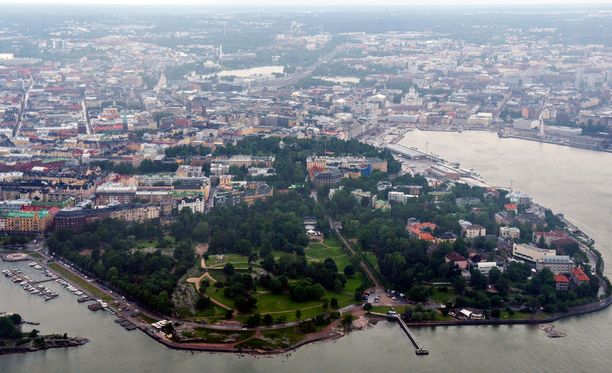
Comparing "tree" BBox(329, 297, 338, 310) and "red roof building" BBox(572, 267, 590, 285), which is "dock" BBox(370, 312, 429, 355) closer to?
"tree" BBox(329, 297, 338, 310)

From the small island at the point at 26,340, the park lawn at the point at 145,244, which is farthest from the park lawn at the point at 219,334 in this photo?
the park lawn at the point at 145,244

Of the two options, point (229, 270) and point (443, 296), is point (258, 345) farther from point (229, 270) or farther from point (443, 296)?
point (443, 296)

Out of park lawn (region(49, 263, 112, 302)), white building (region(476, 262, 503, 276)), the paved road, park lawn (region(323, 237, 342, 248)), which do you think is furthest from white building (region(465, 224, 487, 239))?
park lawn (region(49, 263, 112, 302))

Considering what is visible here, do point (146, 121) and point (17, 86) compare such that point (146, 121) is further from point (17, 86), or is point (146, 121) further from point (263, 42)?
point (263, 42)

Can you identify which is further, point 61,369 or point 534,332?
point 534,332

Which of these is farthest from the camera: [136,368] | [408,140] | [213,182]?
[408,140]

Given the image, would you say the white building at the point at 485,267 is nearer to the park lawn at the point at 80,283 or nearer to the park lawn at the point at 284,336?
the park lawn at the point at 284,336

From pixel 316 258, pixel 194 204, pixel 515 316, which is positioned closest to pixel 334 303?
pixel 316 258

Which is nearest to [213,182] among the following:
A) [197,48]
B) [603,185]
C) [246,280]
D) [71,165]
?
[71,165]
